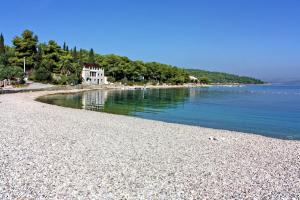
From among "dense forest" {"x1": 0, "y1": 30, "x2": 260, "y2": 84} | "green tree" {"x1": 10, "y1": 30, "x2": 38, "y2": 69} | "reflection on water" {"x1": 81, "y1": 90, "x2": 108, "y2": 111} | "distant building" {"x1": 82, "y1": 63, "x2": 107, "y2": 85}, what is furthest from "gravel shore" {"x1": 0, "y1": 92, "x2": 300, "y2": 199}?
"distant building" {"x1": 82, "y1": 63, "x2": 107, "y2": 85}

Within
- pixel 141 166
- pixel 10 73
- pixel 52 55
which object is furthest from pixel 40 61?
pixel 141 166

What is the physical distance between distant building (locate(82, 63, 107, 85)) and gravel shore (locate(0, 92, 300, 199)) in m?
101

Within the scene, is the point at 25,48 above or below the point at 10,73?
above

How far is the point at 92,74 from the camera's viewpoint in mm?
122750

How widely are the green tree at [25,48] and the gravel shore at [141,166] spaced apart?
82.0m

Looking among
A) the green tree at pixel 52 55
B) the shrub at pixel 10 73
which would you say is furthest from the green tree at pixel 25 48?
the shrub at pixel 10 73

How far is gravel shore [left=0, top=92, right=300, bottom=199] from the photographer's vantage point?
9.55 metres

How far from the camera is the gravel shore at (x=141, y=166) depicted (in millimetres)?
9555

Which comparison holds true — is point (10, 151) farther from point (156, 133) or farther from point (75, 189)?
point (156, 133)

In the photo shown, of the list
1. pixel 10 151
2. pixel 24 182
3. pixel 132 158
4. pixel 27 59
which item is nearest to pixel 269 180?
pixel 132 158

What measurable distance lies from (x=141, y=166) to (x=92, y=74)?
371 feet

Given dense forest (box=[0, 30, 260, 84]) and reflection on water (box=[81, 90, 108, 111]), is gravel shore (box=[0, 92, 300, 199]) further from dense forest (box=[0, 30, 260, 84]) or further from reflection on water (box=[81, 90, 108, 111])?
dense forest (box=[0, 30, 260, 84])

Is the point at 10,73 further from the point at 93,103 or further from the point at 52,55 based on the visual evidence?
the point at 93,103

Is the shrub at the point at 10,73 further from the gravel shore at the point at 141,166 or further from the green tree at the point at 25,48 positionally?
the gravel shore at the point at 141,166
